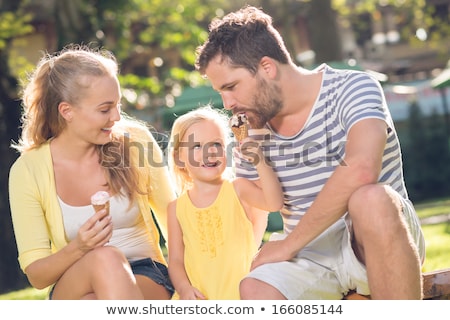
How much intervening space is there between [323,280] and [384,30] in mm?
33524

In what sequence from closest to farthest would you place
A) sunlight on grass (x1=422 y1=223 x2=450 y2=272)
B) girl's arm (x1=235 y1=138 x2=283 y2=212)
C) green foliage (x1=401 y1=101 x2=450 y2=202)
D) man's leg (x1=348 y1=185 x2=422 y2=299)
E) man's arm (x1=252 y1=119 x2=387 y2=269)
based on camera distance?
man's leg (x1=348 y1=185 x2=422 y2=299) < man's arm (x1=252 y1=119 x2=387 y2=269) < girl's arm (x1=235 y1=138 x2=283 y2=212) < sunlight on grass (x1=422 y1=223 x2=450 y2=272) < green foliage (x1=401 y1=101 x2=450 y2=202)

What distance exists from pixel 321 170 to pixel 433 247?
18.0 ft

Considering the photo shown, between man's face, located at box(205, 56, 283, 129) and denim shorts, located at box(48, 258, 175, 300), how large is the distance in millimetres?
808

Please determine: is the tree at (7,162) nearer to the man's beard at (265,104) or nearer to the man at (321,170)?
the man at (321,170)

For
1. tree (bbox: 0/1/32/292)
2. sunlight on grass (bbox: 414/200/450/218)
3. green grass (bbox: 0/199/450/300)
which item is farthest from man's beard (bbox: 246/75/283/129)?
sunlight on grass (bbox: 414/200/450/218)

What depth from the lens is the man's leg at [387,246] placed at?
332 cm

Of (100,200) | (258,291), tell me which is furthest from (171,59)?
(258,291)

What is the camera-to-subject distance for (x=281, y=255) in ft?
12.2

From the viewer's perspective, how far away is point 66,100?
13.3 ft

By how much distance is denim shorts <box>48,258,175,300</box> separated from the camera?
13.0 feet

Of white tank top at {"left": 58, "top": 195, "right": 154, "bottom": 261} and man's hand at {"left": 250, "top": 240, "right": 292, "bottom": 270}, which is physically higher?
white tank top at {"left": 58, "top": 195, "right": 154, "bottom": 261}

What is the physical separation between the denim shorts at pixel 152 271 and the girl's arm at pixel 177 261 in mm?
48

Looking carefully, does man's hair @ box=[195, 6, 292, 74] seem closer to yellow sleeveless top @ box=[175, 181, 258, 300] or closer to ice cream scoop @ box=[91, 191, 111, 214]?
yellow sleeveless top @ box=[175, 181, 258, 300]

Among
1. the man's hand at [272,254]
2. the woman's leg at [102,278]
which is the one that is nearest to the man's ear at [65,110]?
the woman's leg at [102,278]
